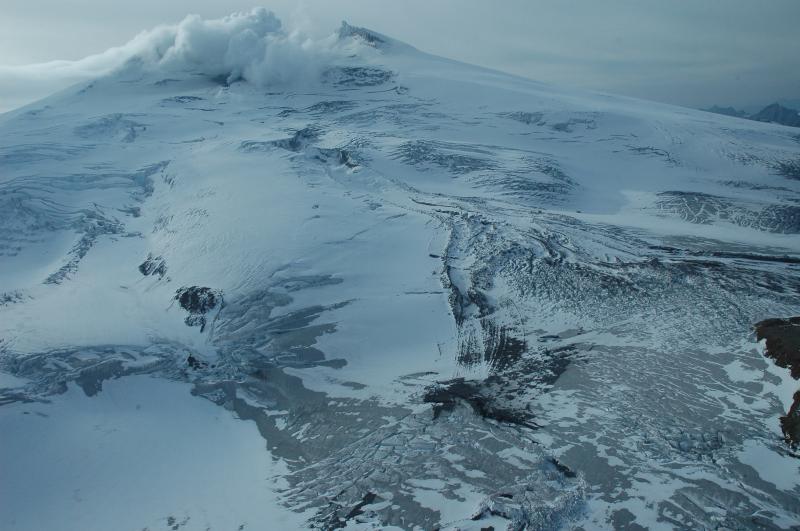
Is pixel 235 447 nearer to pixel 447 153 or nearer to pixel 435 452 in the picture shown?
pixel 435 452

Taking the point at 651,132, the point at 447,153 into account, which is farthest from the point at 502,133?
the point at 651,132

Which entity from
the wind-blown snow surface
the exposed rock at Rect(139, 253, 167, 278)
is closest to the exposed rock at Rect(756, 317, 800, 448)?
the wind-blown snow surface

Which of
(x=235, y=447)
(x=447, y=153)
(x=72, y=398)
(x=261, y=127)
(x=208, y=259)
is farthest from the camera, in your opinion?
(x=261, y=127)

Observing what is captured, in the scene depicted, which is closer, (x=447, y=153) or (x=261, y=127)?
(x=447, y=153)

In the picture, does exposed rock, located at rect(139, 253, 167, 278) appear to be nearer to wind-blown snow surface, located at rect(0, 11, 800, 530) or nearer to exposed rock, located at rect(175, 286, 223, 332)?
wind-blown snow surface, located at rect(0, 11, 800, 530)

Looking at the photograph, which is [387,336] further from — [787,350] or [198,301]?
[787,350]

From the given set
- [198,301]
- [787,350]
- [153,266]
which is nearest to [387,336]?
[198,301]

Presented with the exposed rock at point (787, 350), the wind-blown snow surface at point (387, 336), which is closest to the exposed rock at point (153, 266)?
the wind-blown snow surface at point (387, 336)

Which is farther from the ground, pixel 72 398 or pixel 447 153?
pixel 447 153
